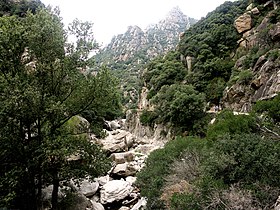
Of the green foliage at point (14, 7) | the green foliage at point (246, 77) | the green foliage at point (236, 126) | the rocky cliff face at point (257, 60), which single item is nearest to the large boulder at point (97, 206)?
the green foliage at point (236, 126)

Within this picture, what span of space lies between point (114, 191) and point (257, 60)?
2679 cm

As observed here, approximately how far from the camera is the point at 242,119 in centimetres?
1568

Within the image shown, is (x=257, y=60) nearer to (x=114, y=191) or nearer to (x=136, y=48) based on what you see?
(x=114, y=191)

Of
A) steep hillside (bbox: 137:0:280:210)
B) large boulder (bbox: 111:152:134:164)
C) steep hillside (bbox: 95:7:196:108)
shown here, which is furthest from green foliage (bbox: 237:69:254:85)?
steep hillside (bbox: 95:7:196:108)

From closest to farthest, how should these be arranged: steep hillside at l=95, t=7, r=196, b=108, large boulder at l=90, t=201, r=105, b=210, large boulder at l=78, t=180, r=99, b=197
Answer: large boulder at l=90, t=201, r=105, b=210 < large boulder at l=78, t=180, r=99, b=197 < steep hillside at l=95, t=7, r=196, b=108

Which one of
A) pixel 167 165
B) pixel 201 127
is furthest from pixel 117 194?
pixel 201 127

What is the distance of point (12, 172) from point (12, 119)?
8.64 feet

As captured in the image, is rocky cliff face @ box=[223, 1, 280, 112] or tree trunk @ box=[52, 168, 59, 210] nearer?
tree trunk @ box=[52, 168, 59, 210]

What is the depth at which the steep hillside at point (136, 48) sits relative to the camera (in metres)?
108

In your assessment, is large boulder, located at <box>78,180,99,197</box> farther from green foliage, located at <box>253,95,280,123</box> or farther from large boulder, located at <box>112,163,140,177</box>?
green foliage, located at <box>253,95,280,123</box>

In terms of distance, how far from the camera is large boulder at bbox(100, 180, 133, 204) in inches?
800

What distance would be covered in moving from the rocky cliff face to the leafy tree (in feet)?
54.2

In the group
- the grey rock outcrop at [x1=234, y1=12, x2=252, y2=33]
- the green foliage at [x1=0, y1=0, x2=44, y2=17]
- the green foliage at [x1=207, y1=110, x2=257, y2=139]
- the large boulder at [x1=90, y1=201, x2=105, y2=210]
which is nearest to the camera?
the green foliage at [x1=207, y1=110, x2=257, y2=139]

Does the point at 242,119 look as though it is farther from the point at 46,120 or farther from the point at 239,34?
the point at 239,34
